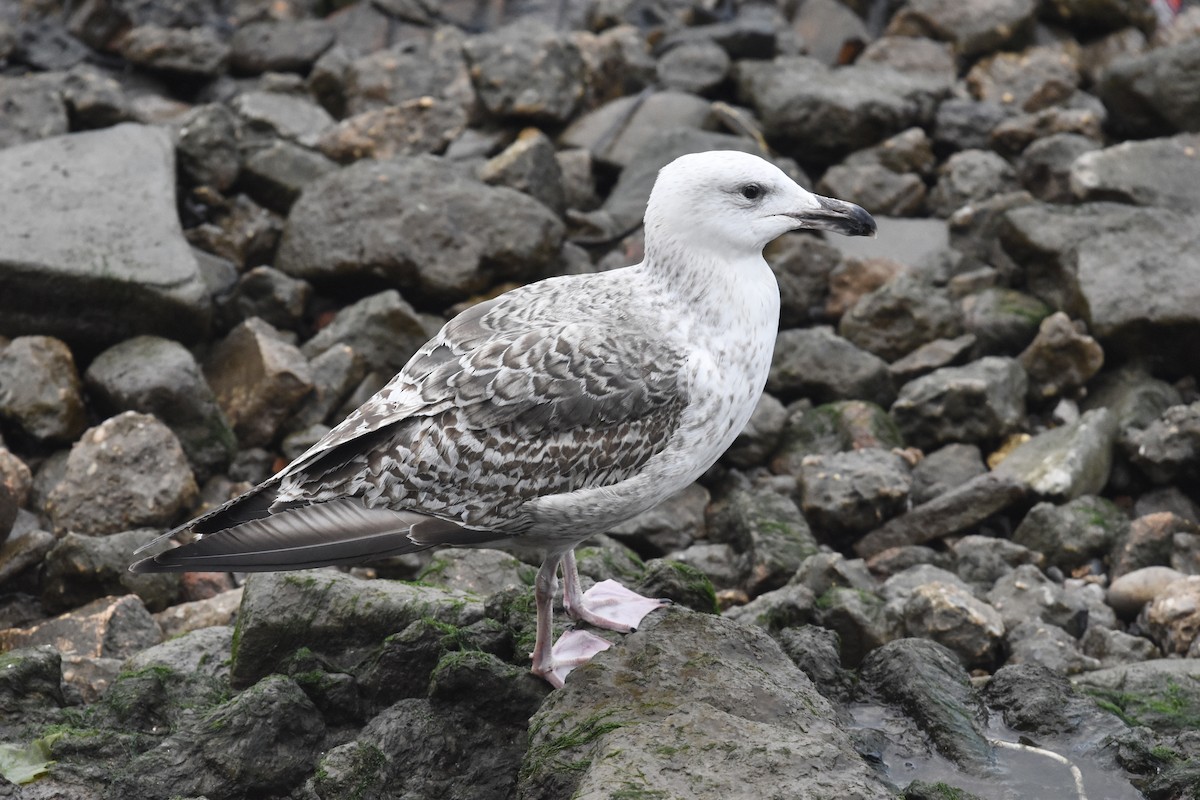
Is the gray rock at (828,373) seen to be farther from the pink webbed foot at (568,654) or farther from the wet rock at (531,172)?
the pink webbed foot at (568,654)

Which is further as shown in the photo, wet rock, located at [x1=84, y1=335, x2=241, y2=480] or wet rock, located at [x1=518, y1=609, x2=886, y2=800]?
wet rock, located at [x1=84, y1=335, x2=241, y2=480]

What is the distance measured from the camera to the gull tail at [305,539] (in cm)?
512

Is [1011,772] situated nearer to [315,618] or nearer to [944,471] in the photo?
[315,618]

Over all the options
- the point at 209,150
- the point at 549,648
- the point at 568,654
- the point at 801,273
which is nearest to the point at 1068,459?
the point at 801,273

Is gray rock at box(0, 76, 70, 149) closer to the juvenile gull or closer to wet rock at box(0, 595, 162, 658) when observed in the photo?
wet rock at box(0, 595, 162, 658)

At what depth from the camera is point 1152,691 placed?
610cm

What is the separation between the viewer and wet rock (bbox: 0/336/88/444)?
845 centimetres

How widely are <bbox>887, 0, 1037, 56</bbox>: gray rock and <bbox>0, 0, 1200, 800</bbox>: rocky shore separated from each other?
0.13 ft

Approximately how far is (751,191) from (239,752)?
2.82m

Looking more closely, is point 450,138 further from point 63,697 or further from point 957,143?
point 63,697

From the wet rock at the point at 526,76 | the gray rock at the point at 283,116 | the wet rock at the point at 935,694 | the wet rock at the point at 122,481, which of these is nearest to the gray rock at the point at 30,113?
the gray rock at the point at 283,116

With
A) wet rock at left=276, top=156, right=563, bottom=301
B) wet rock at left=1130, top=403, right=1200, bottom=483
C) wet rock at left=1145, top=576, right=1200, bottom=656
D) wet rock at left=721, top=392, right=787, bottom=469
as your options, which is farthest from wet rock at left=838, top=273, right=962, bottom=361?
wet rock at left=1145, top=576, right=1200, bottom=656

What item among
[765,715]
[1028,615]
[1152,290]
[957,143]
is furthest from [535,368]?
[957,143]

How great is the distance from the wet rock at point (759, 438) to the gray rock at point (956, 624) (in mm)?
2295
